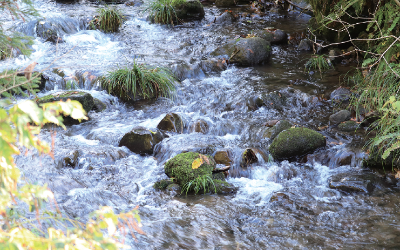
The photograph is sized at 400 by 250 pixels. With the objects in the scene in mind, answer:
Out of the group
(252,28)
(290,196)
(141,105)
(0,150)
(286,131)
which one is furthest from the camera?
(252,28)

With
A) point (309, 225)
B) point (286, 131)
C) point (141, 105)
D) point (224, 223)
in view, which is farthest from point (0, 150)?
point (141, 105)

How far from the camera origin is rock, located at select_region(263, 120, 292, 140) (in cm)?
642

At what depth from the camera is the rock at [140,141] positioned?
20.0 ft

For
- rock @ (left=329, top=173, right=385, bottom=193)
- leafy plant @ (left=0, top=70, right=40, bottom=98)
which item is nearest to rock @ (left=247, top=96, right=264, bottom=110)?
rock @ (left=329, top=173, right=385, bottom=193)

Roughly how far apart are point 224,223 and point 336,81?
19.1ft

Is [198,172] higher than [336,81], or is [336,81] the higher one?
[336,81]

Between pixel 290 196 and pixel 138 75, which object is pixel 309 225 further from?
pixel 138 75

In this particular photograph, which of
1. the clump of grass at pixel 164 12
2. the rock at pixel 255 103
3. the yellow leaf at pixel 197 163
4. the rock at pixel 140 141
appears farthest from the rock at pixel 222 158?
the clump of grass at pixel 164 12

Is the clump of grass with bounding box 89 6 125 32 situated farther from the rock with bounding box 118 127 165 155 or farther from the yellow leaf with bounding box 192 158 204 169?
the yellow leaf with bounding box 192 158 204 169

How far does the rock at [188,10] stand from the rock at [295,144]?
9.37 m

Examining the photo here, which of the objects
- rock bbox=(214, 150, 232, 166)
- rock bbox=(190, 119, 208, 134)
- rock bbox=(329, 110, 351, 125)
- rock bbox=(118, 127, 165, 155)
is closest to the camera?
rock bbox=(214, 150, 232, 166)

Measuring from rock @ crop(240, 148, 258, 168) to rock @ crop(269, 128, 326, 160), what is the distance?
0.39 m

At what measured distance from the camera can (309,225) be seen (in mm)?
4031

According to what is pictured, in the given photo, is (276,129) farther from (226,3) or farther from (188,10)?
(226,3)
